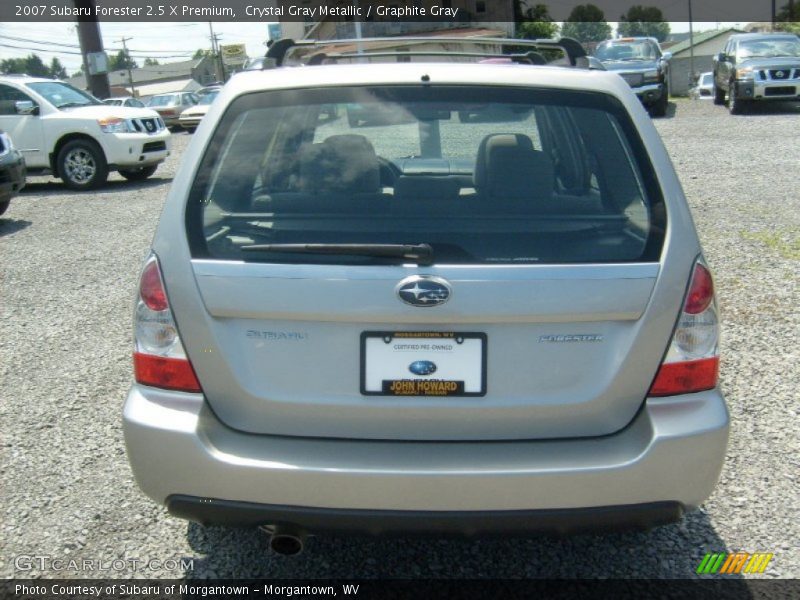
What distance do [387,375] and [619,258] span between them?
0.76 meters

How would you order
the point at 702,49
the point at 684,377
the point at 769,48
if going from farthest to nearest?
the point at 702,49 → the point at 769,48 → the point at 684,377

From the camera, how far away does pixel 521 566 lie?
10.2 feet

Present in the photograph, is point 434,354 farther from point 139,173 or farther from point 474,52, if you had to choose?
point 139,173

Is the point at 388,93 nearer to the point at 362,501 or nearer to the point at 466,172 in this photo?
the point at 466,172

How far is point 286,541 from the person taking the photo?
2594 millimetres

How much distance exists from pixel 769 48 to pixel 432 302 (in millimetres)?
19446

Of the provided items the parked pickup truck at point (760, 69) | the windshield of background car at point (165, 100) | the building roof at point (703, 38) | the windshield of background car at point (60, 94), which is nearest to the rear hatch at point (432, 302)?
the windshield of background car at point (60, 94)

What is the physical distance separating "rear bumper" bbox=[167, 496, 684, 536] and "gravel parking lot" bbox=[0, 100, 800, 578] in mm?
166

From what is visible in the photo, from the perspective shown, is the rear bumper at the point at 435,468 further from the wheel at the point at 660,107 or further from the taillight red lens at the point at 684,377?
the wheel at the point at 660,107

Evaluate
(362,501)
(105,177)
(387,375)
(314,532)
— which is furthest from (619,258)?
(105,177)

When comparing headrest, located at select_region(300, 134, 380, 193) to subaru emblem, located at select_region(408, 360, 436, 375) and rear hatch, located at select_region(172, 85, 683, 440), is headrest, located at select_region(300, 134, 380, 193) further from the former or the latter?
subaru emblem, located at select_region(408, 360, 436, 375)

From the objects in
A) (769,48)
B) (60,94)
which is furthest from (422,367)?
(769,48)

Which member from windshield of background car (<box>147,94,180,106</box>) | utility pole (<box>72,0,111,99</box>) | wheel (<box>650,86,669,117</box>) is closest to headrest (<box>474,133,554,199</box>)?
wheel (<box>650,86,669,117</box>)

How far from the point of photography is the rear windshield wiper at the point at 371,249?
246 centimetres
